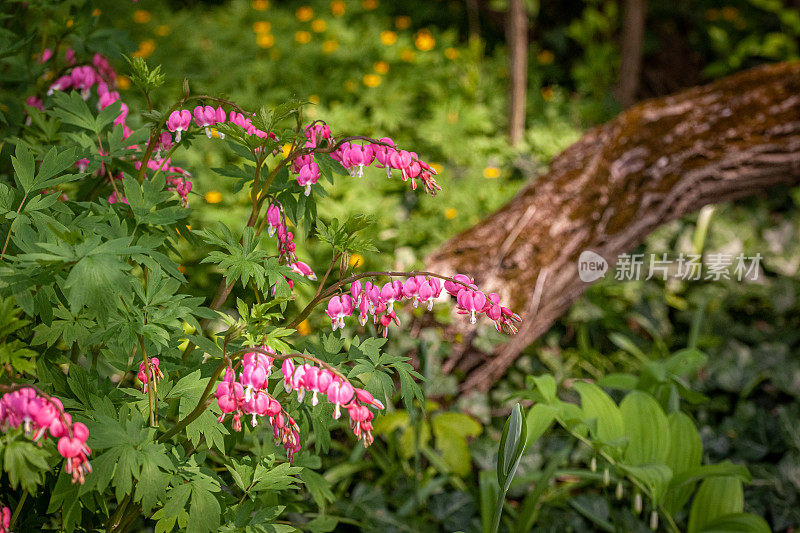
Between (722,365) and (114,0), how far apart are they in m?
4.08

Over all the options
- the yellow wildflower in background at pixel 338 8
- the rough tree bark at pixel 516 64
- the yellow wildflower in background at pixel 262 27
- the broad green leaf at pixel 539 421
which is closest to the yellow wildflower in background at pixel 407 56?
the rough tree bark at pixel 516 64

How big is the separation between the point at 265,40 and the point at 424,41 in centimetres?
102

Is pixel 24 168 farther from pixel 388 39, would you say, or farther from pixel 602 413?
pixel 388 39

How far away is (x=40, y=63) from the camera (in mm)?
1788

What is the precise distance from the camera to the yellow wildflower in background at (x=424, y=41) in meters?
4.25

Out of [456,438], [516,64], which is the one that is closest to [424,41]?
[516,64]

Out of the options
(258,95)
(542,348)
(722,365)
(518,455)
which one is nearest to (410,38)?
(258,95)

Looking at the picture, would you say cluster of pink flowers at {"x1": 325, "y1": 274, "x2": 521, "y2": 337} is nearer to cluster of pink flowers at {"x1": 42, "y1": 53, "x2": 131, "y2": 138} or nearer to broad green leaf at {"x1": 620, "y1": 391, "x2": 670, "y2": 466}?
cluster of pink flowers at {"x1": 42, "y1": 53, "x2": 131, "y2": 138}

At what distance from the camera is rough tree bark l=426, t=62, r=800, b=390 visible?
8.21ft

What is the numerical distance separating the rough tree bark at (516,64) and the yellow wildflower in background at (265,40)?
1546 mm

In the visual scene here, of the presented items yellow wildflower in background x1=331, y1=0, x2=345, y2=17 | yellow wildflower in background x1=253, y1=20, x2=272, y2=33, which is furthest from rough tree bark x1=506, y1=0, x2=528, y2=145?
yellow wildflower in background x1=253, y1=20, x2=272, y2=33

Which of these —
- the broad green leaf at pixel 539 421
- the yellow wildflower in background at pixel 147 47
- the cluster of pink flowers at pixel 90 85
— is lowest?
the broad green leaf at pixel 539 421

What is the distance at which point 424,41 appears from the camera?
425cm

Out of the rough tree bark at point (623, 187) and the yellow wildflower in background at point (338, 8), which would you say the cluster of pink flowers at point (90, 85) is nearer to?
the rough tree bark at point (623, 187)
